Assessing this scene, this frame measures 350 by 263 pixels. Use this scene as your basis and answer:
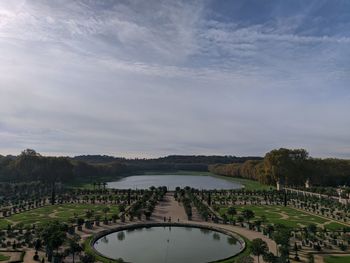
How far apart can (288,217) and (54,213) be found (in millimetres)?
39300

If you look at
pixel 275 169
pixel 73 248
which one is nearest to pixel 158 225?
pixel 73 248

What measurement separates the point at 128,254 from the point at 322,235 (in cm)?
2266

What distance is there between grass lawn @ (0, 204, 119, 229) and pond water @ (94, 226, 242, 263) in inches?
549

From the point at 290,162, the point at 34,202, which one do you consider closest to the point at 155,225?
the point at 34,202

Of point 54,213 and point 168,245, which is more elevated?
point 54,213

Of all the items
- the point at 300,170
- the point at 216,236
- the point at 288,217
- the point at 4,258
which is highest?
the point at 300,170

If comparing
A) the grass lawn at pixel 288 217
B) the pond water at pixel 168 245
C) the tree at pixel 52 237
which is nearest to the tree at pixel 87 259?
the tree at pixel 52 237

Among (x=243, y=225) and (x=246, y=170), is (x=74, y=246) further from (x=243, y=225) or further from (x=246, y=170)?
(x=246, y=170)

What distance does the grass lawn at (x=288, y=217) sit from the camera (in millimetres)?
55594

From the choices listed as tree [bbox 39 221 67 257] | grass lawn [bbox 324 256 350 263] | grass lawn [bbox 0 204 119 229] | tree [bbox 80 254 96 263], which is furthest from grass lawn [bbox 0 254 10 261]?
grass lawn [bbox 324 256 350 263]

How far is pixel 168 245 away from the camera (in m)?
43.9

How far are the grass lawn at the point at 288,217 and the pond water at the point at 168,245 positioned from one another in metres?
13.4

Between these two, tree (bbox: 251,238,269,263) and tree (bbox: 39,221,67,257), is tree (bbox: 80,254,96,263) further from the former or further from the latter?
tree (bbox: 251,238,269,263)

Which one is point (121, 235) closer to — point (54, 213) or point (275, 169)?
point (54, 213)
